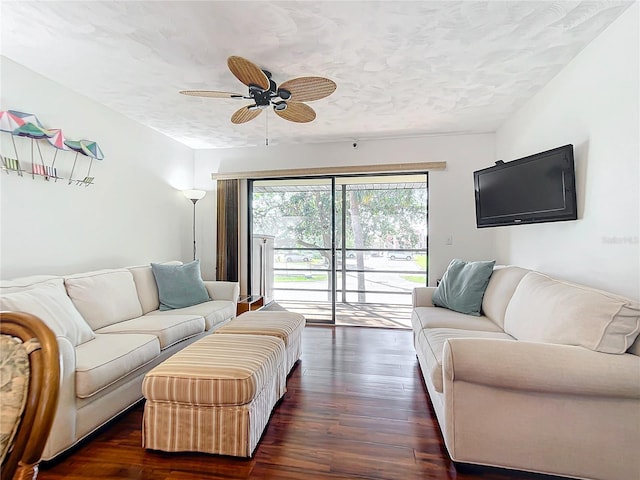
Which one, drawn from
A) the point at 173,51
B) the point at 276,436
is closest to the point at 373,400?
the point at 276,436

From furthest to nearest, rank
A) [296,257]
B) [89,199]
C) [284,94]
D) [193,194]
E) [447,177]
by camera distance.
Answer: [296,257] < [193,194] < [447,177] < [89,199] < [284,94]

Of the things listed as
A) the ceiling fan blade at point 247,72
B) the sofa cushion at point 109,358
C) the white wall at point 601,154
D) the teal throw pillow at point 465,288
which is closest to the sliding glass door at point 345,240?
the teal throw pillow at point 465,288

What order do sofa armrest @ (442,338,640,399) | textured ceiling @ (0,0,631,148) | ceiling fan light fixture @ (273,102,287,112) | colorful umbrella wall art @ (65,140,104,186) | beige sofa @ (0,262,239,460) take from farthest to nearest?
colorful umbrella wall art @ (65,140,104,186) < ceiling fan light fixture @ (273,102,287,112) < textured ceiling @ (0,0,631,148) < beige sofa @ (0,262,239,460) < sofa armrest @ (442,338,640,399)

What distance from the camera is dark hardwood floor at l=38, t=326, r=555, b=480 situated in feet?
5.08

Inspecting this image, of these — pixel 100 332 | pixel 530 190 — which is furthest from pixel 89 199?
pixel 530 190

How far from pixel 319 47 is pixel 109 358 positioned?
233 cm

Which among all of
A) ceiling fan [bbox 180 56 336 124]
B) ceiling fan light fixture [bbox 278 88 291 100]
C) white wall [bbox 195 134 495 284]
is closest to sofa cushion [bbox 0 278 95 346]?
ceiling fan [bbox 180 56 336 124]

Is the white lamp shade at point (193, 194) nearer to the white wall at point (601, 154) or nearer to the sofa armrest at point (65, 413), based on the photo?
the sofa armrest at point (65, 413)

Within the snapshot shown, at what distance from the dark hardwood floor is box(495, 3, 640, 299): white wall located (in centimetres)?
132

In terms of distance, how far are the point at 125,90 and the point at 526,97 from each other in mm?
3598

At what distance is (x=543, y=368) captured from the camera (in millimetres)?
1392

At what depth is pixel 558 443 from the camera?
1.43 m

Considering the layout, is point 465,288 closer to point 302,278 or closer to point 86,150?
point 302,278

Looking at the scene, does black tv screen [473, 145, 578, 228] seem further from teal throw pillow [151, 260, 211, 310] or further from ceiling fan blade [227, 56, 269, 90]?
teal throw pillow [151, 260, 211, 310]
